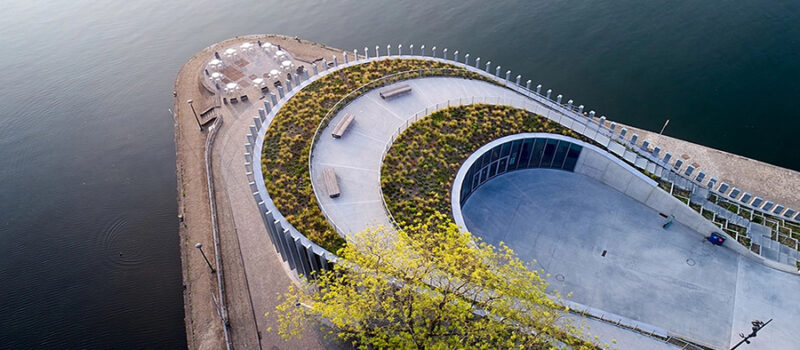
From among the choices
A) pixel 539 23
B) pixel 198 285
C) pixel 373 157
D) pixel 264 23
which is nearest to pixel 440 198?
pixel 373 157

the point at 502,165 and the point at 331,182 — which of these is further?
the point at 502,165

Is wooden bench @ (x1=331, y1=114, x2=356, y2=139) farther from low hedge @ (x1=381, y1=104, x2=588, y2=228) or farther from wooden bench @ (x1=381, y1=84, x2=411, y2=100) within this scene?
low hedge @ (x1=381, y1=104, x2=588, y2=228)

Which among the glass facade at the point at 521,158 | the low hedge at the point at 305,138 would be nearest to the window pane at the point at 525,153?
the glass facade at the point at 521,158

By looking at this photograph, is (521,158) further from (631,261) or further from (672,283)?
(672,283)

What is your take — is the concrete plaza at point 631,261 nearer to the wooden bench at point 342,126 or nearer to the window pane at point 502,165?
the window pane at point 502,165

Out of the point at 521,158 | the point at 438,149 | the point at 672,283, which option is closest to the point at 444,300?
the point at 438,149

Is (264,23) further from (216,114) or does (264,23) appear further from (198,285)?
(198,285)
